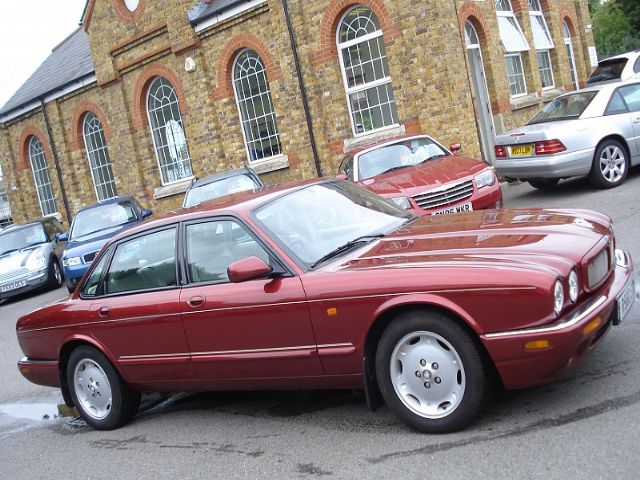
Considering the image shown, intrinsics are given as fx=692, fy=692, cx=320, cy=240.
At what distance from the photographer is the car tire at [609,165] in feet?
34.2

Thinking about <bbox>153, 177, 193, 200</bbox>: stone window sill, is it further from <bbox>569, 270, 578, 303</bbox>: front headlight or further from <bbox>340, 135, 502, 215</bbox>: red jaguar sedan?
<bbox>569, 270, 578, 303</bbox>: front headlight

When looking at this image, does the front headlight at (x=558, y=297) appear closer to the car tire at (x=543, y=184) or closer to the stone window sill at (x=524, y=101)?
the car tire at (x=543, y=184)

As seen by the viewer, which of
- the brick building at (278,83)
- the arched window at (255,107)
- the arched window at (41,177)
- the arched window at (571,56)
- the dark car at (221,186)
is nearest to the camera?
the dark car at (221,186)

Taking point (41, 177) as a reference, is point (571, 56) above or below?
above

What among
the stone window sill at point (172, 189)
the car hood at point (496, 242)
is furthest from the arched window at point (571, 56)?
the car hood at point (496, 242)

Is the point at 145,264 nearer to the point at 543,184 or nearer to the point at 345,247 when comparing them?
the point at 345,247

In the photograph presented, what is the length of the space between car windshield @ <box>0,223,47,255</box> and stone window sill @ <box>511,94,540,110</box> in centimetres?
1146

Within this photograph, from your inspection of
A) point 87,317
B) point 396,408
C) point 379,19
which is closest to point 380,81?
point 379,19

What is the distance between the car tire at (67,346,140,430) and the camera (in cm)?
532

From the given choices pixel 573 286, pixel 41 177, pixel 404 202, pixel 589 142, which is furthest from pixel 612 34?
pixel 573 286

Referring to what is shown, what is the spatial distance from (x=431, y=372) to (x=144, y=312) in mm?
2176

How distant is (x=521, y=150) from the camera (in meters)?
10.9

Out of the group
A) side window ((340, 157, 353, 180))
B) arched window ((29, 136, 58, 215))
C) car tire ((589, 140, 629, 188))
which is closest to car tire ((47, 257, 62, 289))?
side window ((340, 157, 353, 180))

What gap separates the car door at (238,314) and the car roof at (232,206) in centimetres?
7
